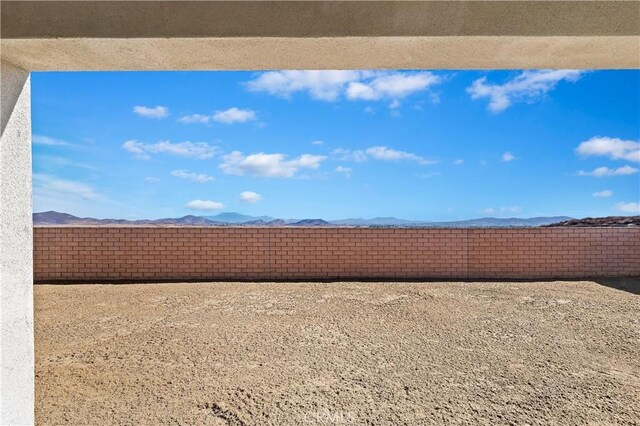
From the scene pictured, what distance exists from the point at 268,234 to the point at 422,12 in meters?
6.70

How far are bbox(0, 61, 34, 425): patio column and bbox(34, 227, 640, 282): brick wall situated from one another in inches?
228

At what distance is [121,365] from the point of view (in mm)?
3826

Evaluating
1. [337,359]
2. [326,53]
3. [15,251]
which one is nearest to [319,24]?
[326,53]

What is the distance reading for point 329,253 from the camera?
8.46 metres

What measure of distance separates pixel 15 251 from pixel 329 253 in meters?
6.40

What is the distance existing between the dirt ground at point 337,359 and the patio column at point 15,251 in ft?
2.15

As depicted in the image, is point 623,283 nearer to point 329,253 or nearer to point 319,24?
point 329,253

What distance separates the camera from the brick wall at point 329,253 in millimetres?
8188

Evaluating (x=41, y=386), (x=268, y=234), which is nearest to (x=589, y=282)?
(x=268, y=234)

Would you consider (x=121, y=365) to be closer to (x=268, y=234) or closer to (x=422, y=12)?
(x=422, y=12)

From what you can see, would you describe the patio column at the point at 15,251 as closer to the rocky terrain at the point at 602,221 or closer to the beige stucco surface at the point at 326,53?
the beige stucco surface at the point at 326,53

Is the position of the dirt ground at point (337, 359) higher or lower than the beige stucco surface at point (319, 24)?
lower

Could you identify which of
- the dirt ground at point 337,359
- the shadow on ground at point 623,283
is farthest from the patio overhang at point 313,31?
the shadow on ground at point 623,283

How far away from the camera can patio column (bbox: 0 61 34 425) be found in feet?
7.58
